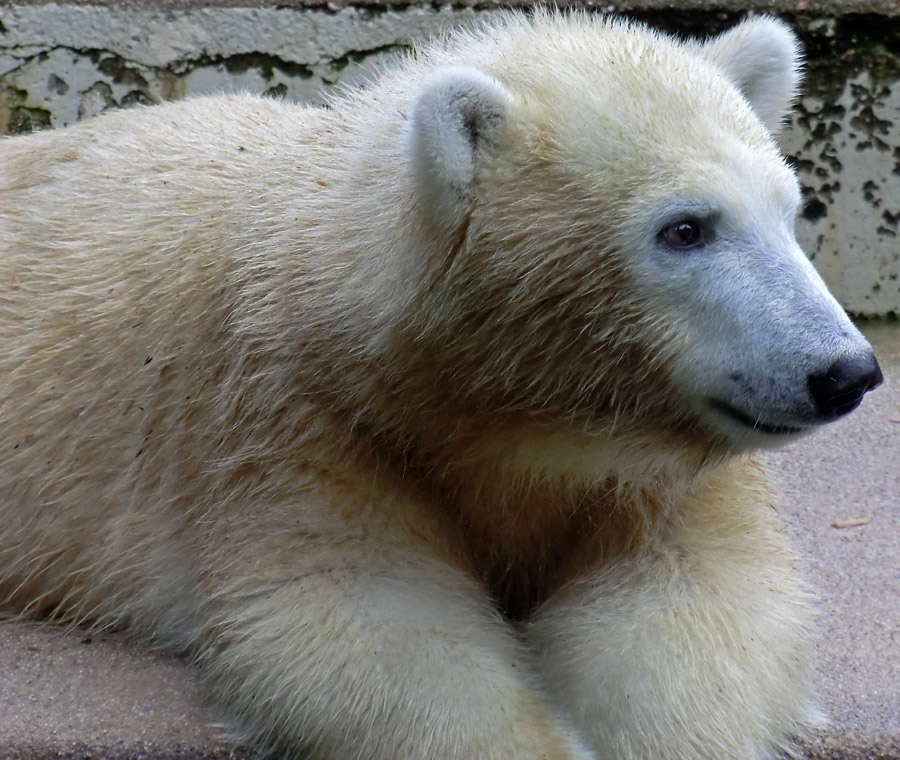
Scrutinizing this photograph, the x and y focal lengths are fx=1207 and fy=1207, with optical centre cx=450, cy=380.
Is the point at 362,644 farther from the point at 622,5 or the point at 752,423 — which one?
the point at 622,5

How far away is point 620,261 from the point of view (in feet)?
6.24

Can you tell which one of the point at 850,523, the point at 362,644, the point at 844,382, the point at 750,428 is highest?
the point at 844,382

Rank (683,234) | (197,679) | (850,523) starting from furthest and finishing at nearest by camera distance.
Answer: (850,523) → (197,679) → (683,234)

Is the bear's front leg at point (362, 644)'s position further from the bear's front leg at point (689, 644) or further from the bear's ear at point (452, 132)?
the bear's ear at point (452, 132)

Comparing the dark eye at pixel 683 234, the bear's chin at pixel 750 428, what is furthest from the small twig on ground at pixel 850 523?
the dark eye at pixel 683 234

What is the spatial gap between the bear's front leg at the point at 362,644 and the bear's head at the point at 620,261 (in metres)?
0.32

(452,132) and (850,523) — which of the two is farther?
(850,523)

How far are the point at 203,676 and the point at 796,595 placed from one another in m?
1.10

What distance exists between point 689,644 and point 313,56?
234cm

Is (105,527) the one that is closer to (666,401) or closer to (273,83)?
(666,401)

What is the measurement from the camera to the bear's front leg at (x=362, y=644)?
6.29 feet

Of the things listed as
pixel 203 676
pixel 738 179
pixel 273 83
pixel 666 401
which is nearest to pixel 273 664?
pixel 203 676

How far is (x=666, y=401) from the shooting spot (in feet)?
Result: 6.43

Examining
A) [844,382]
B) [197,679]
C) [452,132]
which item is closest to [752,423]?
[844,382]
